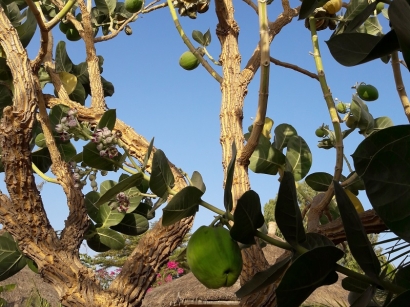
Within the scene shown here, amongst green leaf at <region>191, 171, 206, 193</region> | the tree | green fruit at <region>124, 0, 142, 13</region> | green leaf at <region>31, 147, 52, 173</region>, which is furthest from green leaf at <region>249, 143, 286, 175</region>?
green fruit at <region>124, 0, 142, 13</region>

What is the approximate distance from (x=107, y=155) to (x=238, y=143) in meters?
0.29

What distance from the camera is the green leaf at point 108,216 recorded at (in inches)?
45.1

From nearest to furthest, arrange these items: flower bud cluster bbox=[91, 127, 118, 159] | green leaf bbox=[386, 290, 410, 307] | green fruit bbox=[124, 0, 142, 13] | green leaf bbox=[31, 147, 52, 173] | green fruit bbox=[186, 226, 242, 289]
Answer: green leaf bbox=[386, 290, 410, 307] → green fruit bbox=[186, 226, 242, 289] → flower bud cluster bbox=[91, 127, 118, 159] → green leaf bbox=[31, 147, 52, 173] → green fruit bbox=[124, 0, 142, 13]

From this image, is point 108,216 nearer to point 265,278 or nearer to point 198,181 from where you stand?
point 198,181

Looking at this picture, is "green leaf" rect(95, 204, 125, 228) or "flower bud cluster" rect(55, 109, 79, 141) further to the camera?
"green leaf" rect(95, 204, 125, 228)

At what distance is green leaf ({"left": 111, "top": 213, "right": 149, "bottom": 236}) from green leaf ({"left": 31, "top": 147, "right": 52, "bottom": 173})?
0.26m

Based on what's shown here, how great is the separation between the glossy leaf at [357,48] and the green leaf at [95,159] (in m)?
0.49

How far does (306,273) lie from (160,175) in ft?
1.03

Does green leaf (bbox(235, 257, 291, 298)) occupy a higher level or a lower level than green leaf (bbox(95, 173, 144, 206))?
lower

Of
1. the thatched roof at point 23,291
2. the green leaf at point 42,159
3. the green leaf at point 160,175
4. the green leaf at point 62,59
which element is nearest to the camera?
the green leaf at point 160,175

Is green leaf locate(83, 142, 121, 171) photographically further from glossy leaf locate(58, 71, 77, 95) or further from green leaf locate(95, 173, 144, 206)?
glossy leaf locate(58, 71, 77, 95)

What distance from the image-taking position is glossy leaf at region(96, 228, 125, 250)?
115 cm

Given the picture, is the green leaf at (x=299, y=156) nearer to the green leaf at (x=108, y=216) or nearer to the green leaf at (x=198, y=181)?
the green leaf at (x=198, y=181)

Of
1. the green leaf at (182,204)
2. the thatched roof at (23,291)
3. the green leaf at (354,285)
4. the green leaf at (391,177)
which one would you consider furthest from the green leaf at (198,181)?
the thatched roof at (23,291)
